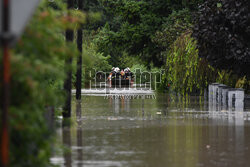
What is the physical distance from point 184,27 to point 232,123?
25689 millimetres

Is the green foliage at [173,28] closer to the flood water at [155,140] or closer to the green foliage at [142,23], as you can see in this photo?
the green foliage at [142,23]

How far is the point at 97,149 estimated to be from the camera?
46.6 ft

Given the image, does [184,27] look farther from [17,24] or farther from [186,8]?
[17,24]

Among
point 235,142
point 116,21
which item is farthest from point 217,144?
point 116,21

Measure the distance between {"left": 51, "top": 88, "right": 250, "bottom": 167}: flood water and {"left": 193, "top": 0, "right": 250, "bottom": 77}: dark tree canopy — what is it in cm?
503

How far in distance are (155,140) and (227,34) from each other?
1489 cm

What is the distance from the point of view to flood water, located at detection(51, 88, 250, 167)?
41.0ft

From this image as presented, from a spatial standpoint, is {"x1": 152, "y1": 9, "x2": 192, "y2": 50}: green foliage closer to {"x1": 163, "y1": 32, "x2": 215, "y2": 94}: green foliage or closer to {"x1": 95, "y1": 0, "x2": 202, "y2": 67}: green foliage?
{"x1": 95, "y1": 0, "x2": 202, "y2": 67}: green foliage

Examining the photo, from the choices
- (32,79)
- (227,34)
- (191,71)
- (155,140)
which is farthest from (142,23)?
(32,79)

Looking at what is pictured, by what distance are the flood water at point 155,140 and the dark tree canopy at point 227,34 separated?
5031mm

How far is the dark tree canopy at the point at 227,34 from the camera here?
29672 mm

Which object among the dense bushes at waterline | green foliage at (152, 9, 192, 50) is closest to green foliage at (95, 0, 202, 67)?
green foliage at (152, 9, 192, 50)

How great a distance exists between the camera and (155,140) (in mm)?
16047

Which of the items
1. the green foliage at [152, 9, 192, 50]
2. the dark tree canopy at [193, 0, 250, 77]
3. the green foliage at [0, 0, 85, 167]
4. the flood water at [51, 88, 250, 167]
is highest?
the green foliage at [152, 9, 192, 50]
